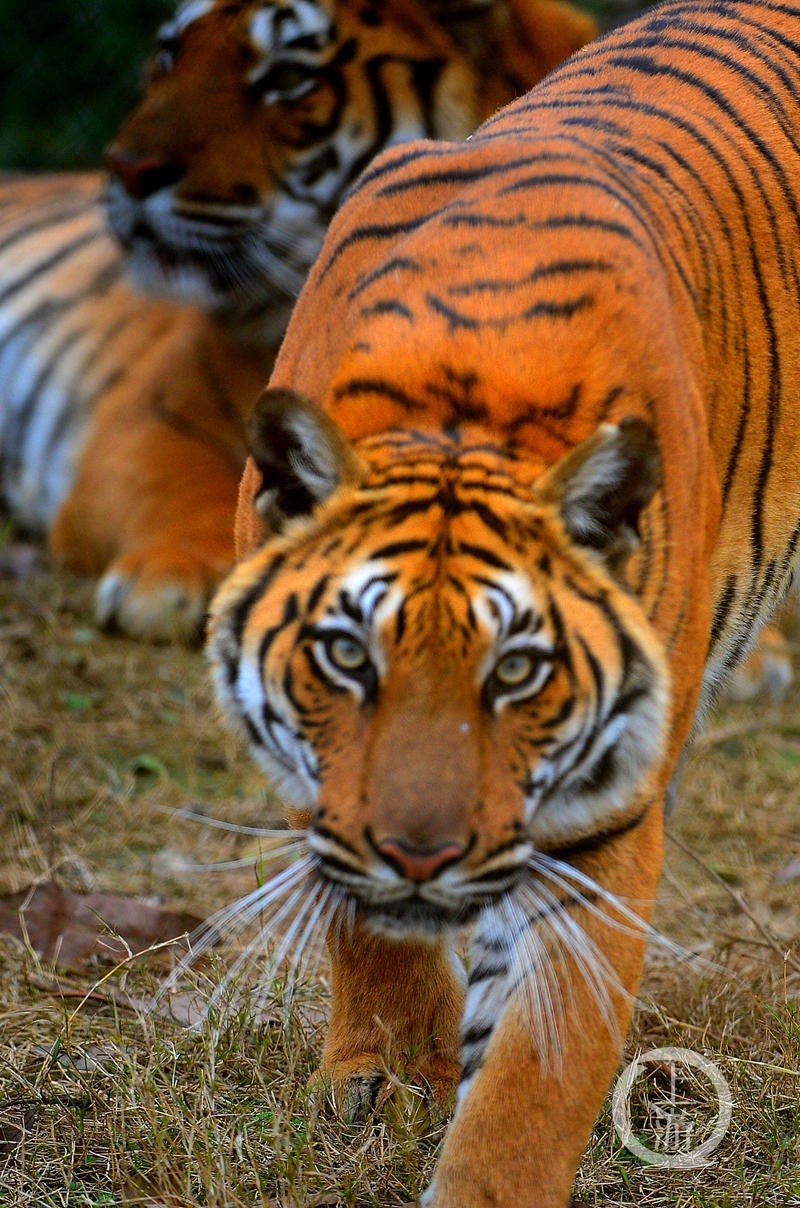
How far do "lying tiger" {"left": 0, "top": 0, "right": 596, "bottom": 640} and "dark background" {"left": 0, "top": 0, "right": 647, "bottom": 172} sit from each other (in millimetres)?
2096

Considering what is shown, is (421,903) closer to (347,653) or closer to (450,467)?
(347,653)

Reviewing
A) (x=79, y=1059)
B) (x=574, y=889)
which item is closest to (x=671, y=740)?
(x=574, y=889)

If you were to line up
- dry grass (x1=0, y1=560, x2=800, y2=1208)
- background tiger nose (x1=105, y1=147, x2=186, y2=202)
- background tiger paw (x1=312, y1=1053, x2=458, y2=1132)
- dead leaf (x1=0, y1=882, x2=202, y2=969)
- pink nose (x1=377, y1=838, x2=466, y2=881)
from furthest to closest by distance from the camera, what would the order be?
background tiger nose (x1=105, y1=147, x2=186, y2=202) → dead leaf (x1=0, y1=882, x2=202, y2=969) → background tiger paw (x1=312, y1=1053, x2=458, y2=1132) → dry grass (x1=0, y1=560, x2=800, y2=1208) → pink nose (x1=377, y1=838, x2=466, y2=881)

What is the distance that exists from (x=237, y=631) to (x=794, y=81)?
135cm

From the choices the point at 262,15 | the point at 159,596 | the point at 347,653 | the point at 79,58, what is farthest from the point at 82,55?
the point at 347,653

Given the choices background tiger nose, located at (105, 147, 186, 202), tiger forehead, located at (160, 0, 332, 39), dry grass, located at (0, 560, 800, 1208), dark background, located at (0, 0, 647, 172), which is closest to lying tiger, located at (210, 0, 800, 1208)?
dry grass, located at (0, 560, 800, 1208)

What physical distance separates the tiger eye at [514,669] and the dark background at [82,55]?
5.31m

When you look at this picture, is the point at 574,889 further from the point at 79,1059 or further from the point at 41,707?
the point at 41,707

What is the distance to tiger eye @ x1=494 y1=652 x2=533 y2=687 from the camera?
5.22 feet

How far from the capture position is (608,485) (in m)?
1.65

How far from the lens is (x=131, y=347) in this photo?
4715 millimetres

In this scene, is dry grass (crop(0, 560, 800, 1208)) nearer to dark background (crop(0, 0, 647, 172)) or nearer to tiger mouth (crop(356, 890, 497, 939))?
tiger mouth (crop(356, 890, 497, 939))

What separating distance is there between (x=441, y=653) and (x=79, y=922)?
1.26 m

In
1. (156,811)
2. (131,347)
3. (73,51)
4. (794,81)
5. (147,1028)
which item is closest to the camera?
(147,1028)
